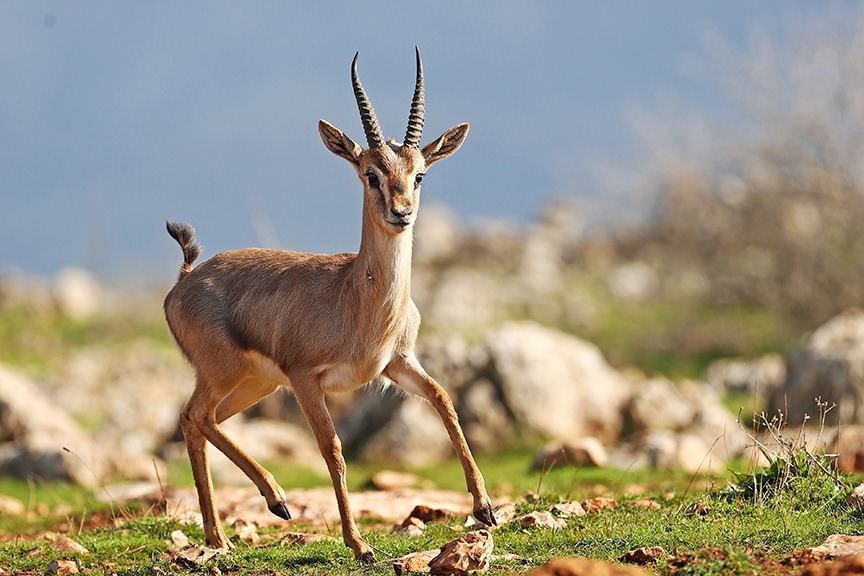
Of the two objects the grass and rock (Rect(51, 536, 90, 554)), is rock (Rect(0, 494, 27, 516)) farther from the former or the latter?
rock (Rect(51, 536, 90, 554))

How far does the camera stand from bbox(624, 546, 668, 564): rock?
707cm

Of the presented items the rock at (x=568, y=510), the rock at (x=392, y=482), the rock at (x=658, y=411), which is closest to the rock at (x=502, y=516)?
the rock at (x=568, y=510)

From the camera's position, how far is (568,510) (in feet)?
29.5

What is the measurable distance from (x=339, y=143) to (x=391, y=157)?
701mm

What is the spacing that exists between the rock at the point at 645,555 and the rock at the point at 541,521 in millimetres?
1281

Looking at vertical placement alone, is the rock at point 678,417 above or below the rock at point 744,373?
below

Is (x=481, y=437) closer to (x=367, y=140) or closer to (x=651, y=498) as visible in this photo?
(x=651, y=498)

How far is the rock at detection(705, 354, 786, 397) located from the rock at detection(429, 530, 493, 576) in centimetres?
1613

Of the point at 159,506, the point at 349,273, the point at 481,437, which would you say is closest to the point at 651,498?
the point at 349,273

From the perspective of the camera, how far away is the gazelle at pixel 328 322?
8.31 meters

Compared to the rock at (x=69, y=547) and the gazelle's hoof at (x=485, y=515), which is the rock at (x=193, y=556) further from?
the gazelle's hoof at (x=485, y=515)

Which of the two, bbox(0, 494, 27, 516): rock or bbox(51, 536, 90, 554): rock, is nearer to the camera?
bbox(51, 536, 90, 554): rock

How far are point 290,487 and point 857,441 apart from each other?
24.1 feet

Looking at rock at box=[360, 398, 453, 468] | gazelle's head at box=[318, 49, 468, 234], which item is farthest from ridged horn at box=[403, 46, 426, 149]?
rock at box=[360, 398, 453, 468]
